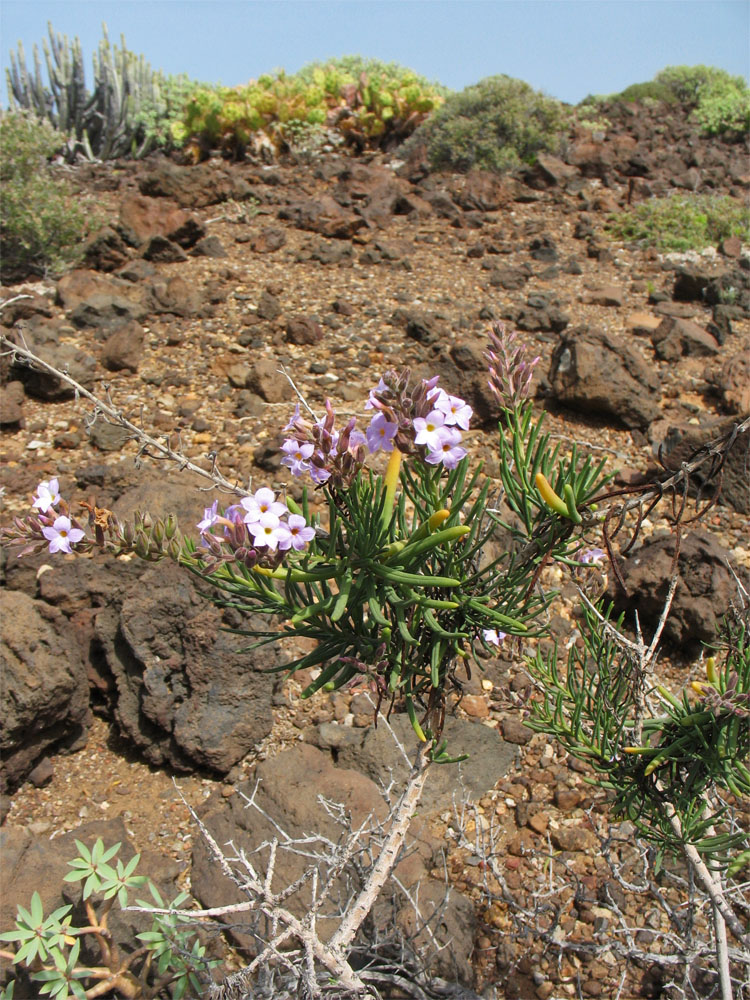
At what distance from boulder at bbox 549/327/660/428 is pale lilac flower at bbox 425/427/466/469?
3.82m

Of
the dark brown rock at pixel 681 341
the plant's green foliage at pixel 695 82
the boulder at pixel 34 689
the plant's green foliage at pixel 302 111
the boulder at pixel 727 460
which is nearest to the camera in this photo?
the boulder at pixel 34 689

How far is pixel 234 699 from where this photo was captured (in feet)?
9.87

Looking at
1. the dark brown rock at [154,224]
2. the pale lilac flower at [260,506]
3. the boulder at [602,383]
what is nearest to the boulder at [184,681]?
the pale lilac flower at [260,506]

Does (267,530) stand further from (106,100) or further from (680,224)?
(106,100)

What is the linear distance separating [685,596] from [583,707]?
2051 mm

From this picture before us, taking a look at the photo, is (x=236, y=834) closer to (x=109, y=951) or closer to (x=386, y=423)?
(x=109, y=951)

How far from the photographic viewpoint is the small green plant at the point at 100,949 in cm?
172

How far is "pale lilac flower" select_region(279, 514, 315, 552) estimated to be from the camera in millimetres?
1201

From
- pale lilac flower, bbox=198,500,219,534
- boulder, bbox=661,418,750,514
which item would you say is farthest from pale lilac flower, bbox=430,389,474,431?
boulder, bbox=661,418,750,514

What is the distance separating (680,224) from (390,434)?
29.1 ft

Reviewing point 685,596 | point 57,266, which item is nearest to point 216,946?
point 685,596

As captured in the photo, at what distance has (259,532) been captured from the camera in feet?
3.83

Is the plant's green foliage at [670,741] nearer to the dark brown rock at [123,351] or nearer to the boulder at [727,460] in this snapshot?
the boulder at [727,460]

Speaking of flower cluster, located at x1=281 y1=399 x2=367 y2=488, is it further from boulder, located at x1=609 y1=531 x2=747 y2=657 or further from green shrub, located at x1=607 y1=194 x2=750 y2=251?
green shrub, located at x1=607 y1=194 x2=750 y2=251
